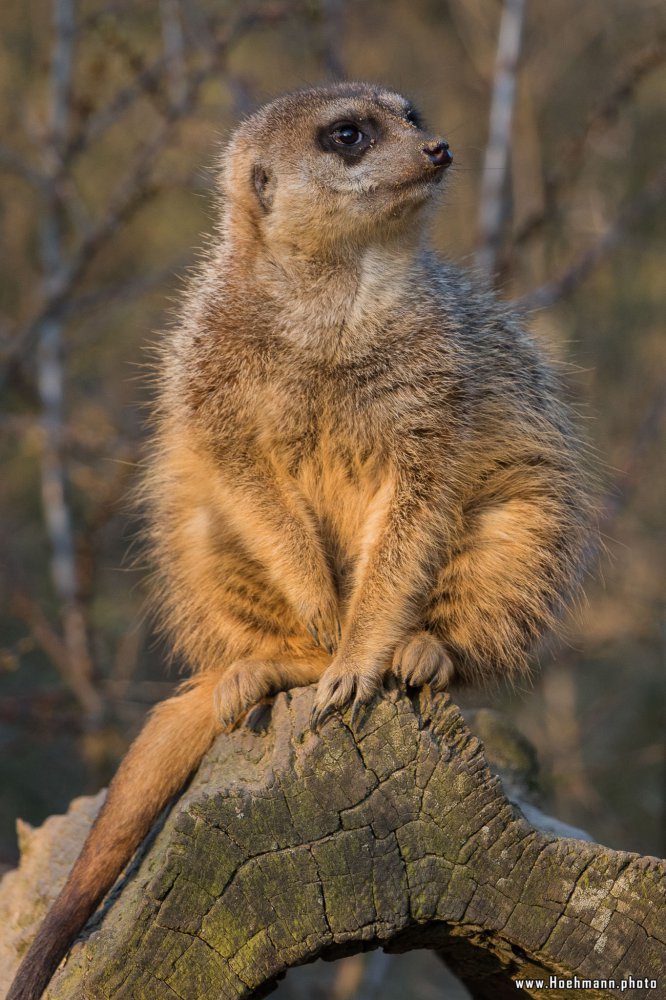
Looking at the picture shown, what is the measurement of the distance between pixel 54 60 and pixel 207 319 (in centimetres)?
299

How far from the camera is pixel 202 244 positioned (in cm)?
507

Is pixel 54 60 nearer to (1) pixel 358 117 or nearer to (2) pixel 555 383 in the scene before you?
(1) pixel 358 117

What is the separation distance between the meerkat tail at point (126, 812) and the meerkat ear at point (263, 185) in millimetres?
1584

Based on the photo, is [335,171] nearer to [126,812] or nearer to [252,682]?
[252,682]

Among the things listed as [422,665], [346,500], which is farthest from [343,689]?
[346,500]

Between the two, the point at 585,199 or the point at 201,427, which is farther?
the point at 585,199

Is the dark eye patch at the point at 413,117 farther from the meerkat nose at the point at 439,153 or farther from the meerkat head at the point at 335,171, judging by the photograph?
the meerkat nose at the point at 439,153

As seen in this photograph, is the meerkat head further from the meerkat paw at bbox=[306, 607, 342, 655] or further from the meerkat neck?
the meerkat paw at bbox=[306, 607, 342, 655]

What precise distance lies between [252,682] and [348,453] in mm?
762

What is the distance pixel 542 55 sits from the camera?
402 inches

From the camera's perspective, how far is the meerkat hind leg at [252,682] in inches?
122

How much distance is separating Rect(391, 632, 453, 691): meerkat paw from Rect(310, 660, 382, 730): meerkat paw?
0.24 feet

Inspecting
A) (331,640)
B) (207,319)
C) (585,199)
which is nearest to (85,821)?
(331,640)

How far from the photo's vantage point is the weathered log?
257 cm
